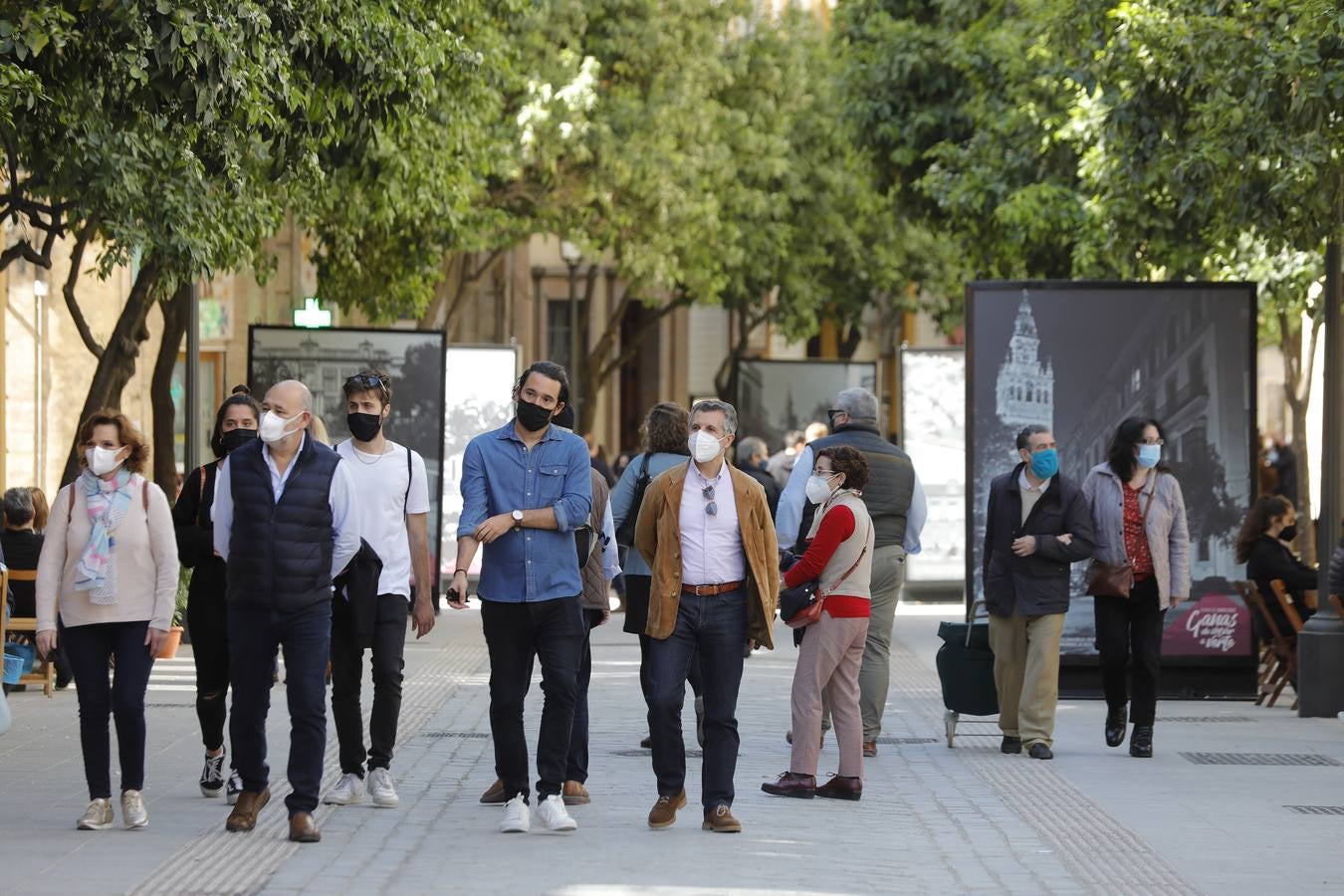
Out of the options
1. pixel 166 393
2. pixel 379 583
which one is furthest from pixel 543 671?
pixel 166 393

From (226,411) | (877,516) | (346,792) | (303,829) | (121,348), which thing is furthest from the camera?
(121,348)

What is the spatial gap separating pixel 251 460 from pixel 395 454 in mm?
1063

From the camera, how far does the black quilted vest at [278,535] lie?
8656 millimetres

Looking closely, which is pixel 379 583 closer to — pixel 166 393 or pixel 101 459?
pixel 101 459

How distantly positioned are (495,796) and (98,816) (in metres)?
1.71

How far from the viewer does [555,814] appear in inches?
350

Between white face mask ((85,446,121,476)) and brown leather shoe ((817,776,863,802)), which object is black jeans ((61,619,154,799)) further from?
brown leather shoe ((817,776,863,802))

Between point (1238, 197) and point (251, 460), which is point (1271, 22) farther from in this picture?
point (251, 460)

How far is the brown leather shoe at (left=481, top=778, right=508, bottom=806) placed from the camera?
32.2ft

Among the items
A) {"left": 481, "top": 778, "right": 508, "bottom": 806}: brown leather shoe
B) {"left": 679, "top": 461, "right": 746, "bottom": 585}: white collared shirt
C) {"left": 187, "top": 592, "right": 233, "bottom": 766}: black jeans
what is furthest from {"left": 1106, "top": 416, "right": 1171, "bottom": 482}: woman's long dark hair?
{"left": 187, "top": 592, "right": 233, "bottom": 766}: black jeans

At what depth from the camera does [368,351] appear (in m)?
19.4

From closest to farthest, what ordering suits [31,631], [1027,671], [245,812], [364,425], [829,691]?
[245,812] → [364,425] → [829,691] → [1027,671] → [31,631]

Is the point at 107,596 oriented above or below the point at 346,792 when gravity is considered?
above

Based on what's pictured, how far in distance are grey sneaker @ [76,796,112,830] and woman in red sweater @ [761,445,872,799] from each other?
285 cm
